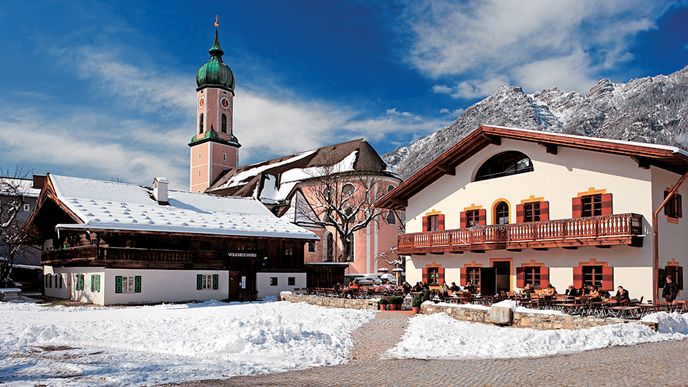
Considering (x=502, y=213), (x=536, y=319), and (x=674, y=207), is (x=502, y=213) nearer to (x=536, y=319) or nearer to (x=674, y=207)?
(x=674, y=207)

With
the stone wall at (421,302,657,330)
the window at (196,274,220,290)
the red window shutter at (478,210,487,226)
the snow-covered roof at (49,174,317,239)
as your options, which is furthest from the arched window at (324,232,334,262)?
the stone wall at (421,302,657,330)

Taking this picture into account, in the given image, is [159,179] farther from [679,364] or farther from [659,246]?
[679,364]

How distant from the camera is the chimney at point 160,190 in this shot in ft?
125

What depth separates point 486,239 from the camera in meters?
27.5

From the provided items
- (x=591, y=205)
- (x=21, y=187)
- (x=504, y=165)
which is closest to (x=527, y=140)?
(x=504, y=165)

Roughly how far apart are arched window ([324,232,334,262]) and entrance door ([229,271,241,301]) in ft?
73.0

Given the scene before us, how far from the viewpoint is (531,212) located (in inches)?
1083

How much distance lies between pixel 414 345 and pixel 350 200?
4181 centimetres

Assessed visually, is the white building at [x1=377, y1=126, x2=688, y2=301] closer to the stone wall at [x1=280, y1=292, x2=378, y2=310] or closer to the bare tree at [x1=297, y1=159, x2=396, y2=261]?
the stone wall at [x1=280, y1=292, x2=378, y2=310]

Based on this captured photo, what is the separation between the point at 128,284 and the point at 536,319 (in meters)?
21.0

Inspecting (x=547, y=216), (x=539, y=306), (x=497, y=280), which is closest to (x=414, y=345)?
(x=539, y=306)

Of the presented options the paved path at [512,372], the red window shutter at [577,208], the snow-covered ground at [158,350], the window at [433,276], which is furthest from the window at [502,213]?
the paved path at [512,372]

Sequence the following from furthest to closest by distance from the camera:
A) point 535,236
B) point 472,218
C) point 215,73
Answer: point 215,73, point 472,218, point 535,236

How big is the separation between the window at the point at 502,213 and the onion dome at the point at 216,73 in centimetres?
5546
